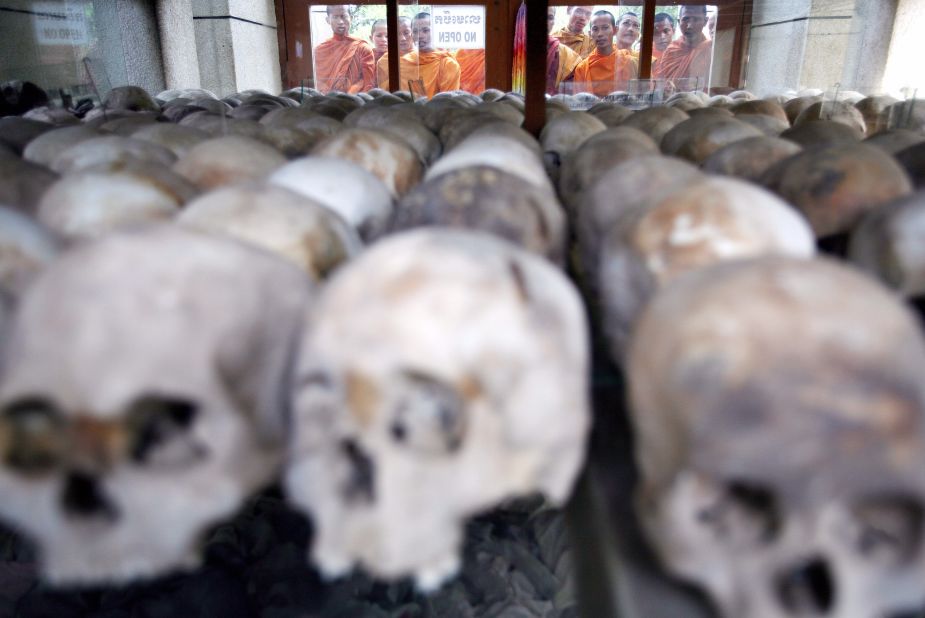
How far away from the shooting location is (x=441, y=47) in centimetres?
610

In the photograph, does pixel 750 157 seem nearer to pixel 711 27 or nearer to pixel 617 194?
pixel 617 194

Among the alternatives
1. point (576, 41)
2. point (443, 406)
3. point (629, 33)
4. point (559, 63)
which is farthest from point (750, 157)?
point (576, 41)

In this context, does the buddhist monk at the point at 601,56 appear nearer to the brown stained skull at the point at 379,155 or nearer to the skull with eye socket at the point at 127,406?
the brown stained skull at the point at 379,155

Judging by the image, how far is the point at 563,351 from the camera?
2.68ft

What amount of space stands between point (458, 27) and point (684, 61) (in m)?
2.38

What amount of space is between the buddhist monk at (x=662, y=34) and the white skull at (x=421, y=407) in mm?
4405

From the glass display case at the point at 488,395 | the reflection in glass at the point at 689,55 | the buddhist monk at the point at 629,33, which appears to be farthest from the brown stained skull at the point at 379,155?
the buddhist monk at the point at 629,33

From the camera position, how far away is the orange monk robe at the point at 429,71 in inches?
236

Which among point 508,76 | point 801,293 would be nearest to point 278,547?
point 801,293

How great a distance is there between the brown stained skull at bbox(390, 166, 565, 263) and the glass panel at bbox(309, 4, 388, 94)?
484cm

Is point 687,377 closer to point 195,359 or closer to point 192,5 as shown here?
point 195,359

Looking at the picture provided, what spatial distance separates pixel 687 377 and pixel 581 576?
39 centimetres

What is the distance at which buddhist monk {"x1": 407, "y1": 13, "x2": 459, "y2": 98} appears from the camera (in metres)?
5.97

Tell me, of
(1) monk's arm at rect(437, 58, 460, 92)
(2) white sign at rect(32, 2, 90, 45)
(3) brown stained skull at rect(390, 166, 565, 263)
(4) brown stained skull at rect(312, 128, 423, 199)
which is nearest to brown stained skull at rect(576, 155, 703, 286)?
(3) brown stained skull at rect(390, 166, 565, 263)
